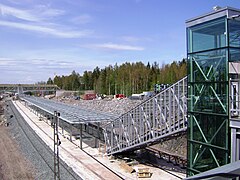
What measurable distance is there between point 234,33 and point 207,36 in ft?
3.32

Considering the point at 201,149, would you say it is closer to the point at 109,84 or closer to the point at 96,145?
the point at 96,145

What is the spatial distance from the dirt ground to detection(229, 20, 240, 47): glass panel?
14.3 meters

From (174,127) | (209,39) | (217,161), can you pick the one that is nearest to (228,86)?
(209,39)

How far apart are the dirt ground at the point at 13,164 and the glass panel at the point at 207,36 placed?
42.9ft

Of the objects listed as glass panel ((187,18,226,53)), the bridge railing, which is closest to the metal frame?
glass panel ((187,18,226,53))

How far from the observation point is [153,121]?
47.3 ft

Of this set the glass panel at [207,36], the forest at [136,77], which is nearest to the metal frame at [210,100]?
the glass panel at [207,36]

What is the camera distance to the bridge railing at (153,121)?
12.4m

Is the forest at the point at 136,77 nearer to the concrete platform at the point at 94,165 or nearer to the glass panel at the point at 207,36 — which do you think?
the concrete platform at the point at 94,165

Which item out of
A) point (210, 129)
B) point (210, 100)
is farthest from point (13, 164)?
point (210, 100)

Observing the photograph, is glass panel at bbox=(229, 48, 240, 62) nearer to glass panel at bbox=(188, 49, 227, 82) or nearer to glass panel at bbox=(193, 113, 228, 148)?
glass panel at bbox=(188, 49, 227, 82)

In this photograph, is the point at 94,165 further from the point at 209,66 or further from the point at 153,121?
the point at 209,66

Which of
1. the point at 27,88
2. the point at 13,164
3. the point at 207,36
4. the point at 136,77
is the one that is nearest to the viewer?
the point at 207,36

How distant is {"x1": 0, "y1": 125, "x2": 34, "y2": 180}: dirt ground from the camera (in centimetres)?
1794
